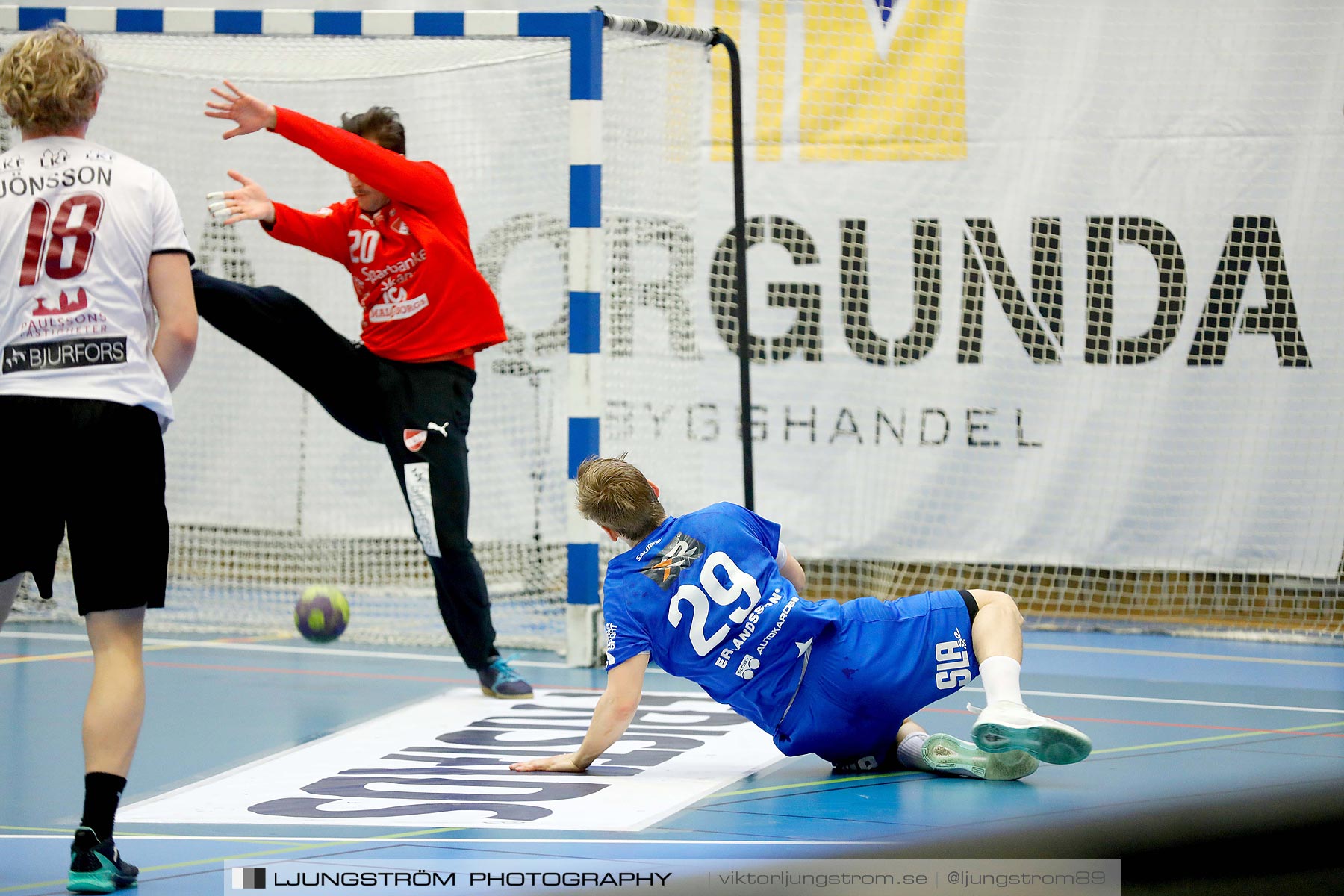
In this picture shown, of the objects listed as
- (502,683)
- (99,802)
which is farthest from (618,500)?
(502,683)

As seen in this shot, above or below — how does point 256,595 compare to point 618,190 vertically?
below

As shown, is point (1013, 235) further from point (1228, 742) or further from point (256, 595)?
point (256, 595)

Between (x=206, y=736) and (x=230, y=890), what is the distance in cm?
199

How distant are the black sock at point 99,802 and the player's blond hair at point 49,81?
1341mm

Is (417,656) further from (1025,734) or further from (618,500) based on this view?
(1025,734)

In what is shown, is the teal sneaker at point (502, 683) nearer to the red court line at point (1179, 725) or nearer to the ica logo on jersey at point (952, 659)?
the red court line at point (1179, 725)

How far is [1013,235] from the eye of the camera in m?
7.66

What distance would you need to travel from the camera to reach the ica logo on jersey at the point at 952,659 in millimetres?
3797

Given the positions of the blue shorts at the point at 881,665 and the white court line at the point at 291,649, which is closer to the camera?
the blue shorts at the point at 881,665

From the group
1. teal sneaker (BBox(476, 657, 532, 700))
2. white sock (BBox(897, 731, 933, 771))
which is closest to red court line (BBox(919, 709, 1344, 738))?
white sock (BBox(897, 731, 933, 771))

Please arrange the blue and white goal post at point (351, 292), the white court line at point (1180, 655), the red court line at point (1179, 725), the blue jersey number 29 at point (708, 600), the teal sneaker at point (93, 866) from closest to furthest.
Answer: the teal sneaker at point (93, 866)
the blue jersey number 29 at point (708, 600)
the red court line at point (1179, 725)
the white court line at point (1180, 655)
the blue and white goal post at point (351, 292)

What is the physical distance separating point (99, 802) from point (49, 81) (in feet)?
4.82

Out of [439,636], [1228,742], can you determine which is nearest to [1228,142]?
[1228,742]

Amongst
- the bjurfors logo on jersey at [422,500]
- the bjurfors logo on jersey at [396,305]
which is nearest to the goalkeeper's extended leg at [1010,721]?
the bjurfors logo on jersey at [422,500]
